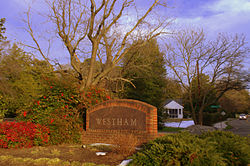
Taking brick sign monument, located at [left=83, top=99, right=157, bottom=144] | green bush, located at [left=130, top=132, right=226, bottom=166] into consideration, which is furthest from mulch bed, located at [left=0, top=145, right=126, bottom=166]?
brick sign monument, located at [left=83, top=99, right=157, bottom=144]

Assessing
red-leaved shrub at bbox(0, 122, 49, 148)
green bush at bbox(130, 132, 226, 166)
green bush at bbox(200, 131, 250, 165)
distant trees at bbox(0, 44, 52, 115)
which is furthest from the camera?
distant trees at bbox(0, 44, 52, 115)

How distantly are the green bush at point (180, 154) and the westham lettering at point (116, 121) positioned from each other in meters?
3.02

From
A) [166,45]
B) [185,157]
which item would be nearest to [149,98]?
[166,45]

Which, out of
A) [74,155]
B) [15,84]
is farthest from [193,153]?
[15,84]

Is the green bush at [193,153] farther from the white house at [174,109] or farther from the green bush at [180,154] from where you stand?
the white house at [174,109]

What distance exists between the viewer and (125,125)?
896 cm

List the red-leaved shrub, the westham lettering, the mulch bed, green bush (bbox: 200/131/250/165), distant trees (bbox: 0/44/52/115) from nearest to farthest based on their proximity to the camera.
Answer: green bush (bbox: 200/131/250/165) < the mulch bed < the red-leaved shrub < the westham lettering < distant trees (bbox: 0/44/52/115)

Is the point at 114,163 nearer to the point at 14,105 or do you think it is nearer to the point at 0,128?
the point at 0,128

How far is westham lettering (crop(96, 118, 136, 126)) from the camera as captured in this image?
8.82m

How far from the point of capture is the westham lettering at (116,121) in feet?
28.9

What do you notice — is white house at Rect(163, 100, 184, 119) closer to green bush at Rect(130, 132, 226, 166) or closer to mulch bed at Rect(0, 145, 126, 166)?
mulch bed at Rect(0, 145, 126, 166)

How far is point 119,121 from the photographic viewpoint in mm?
9102

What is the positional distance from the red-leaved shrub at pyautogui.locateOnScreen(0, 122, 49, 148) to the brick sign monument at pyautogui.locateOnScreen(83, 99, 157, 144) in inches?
74.1

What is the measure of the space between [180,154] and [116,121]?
4.27m
